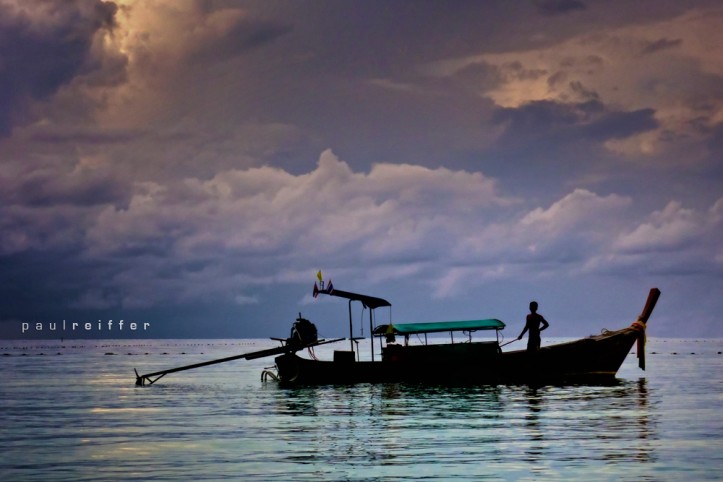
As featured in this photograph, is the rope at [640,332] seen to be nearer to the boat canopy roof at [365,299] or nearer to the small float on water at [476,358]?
the small float on water at [476,358]

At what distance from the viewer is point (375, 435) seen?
26156mm

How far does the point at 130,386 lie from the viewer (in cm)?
5641

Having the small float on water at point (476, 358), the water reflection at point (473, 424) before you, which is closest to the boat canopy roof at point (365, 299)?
the small float on water at point (476, 358)

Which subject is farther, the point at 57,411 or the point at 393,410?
the point at 57,411

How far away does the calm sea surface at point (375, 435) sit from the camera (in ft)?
65.2

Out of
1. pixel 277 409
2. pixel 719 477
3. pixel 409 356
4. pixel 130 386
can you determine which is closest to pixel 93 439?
pixel 277 409

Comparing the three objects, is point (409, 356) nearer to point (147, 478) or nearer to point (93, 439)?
point (93, 439)

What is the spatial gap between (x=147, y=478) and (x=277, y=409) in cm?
1734

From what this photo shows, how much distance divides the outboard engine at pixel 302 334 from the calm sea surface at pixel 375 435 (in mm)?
3090

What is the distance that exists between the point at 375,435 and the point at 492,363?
20.1m

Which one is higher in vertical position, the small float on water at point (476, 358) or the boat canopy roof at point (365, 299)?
the boat canopy roof at point (365, 299)

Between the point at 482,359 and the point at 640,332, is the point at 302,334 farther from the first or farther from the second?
the point at 640,332

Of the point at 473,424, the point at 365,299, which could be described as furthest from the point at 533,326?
the point at 473,424

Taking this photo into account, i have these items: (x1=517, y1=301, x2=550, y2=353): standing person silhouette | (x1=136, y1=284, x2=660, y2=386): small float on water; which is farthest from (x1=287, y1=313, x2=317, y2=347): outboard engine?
(x1=517, y1=301, x2=550, y2=353): standing person silhouette
